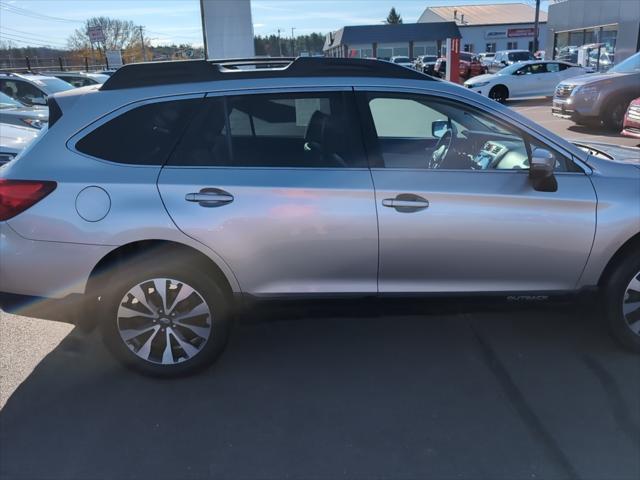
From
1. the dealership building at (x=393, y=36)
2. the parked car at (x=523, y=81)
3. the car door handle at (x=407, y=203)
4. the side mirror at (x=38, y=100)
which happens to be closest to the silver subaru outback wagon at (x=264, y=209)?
the car door handle at (x=407, y=203)

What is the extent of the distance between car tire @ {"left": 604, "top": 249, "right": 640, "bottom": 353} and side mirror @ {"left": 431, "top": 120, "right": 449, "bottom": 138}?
1.53 meters

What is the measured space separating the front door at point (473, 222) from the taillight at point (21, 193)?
185cm

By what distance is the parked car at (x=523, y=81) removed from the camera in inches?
792

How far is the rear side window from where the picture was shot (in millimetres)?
3207

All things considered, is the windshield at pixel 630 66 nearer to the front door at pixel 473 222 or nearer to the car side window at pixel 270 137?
the front door at pixel 473 222

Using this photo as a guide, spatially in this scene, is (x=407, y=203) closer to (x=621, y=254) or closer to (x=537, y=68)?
(x=621, y=254)

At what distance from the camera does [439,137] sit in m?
4.30

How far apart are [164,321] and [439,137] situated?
7.99 feet

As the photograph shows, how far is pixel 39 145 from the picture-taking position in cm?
322

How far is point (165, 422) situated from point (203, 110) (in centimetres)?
177

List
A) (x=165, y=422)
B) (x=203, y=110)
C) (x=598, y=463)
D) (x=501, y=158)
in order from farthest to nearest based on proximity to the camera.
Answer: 1. (x=501, y=158)
2. (x=203, y=110)
3. (x=165, y=422)
4. (x=598, y=463)

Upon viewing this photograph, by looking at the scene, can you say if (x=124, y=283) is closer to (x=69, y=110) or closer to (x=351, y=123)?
(x=69, y=110)

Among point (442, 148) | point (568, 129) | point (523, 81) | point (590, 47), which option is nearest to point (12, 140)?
point (442, 148)

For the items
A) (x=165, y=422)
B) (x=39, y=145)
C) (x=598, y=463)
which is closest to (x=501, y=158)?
(x=598, y=463)
